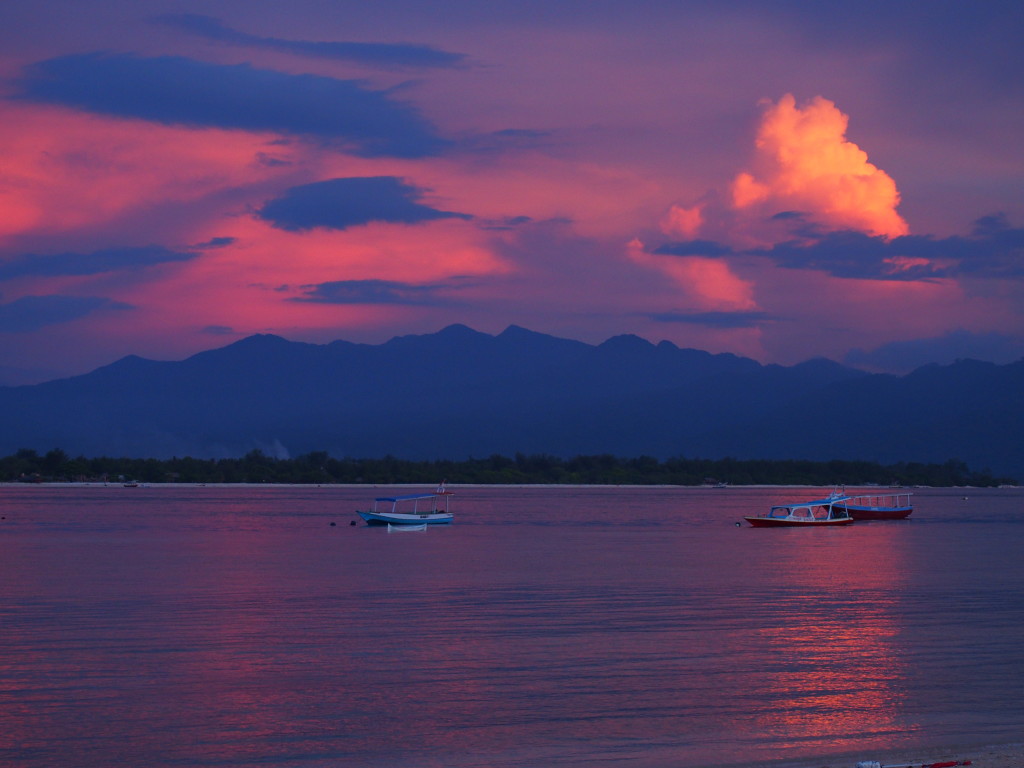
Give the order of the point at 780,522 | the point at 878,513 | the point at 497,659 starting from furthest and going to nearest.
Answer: the point at 878,513 < the point at 780,522 < the point at 497,659

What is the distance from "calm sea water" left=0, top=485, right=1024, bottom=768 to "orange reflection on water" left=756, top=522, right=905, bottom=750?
9cm

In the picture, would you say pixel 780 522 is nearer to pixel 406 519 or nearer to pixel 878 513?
pixel 878 513

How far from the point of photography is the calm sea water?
1948 cm

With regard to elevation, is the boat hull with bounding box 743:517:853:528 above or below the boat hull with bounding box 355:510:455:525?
below

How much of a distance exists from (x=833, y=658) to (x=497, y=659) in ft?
24.3

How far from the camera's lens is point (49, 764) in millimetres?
17984

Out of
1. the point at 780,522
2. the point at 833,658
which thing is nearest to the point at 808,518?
the point at 780,522

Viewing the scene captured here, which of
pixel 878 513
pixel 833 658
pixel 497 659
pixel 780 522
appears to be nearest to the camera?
pixel 497 659

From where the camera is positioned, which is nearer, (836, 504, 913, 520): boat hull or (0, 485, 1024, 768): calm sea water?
(0, 485, 1024, 768): calm sea water

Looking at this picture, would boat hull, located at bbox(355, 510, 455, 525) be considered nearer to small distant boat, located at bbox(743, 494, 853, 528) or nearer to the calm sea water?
small distant boat, located at bbox(743, 494, 853, 528)

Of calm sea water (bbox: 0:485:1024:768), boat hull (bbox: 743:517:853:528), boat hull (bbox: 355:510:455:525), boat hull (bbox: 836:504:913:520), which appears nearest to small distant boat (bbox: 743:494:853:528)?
boat hull (bbox: 743:517:853:528)

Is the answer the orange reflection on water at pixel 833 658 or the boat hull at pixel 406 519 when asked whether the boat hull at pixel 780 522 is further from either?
the orange reflection on water at pixel 833 658

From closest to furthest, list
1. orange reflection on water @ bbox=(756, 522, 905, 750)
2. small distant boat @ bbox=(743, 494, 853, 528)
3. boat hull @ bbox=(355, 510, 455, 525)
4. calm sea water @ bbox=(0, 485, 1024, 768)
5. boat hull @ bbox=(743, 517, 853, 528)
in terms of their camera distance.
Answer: calm sea water @ bbox=(0, 485, 1024, 768), orange reflection on water @ bbox=(756, 522, 905, 750), boat hull @ bbox=(355, 510, 455, 525), boat hull @ bbox=(743, 517, 853, 528), small distant boat @ bbox=(743, 494, 853, 528)

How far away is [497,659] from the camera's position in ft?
87.9
